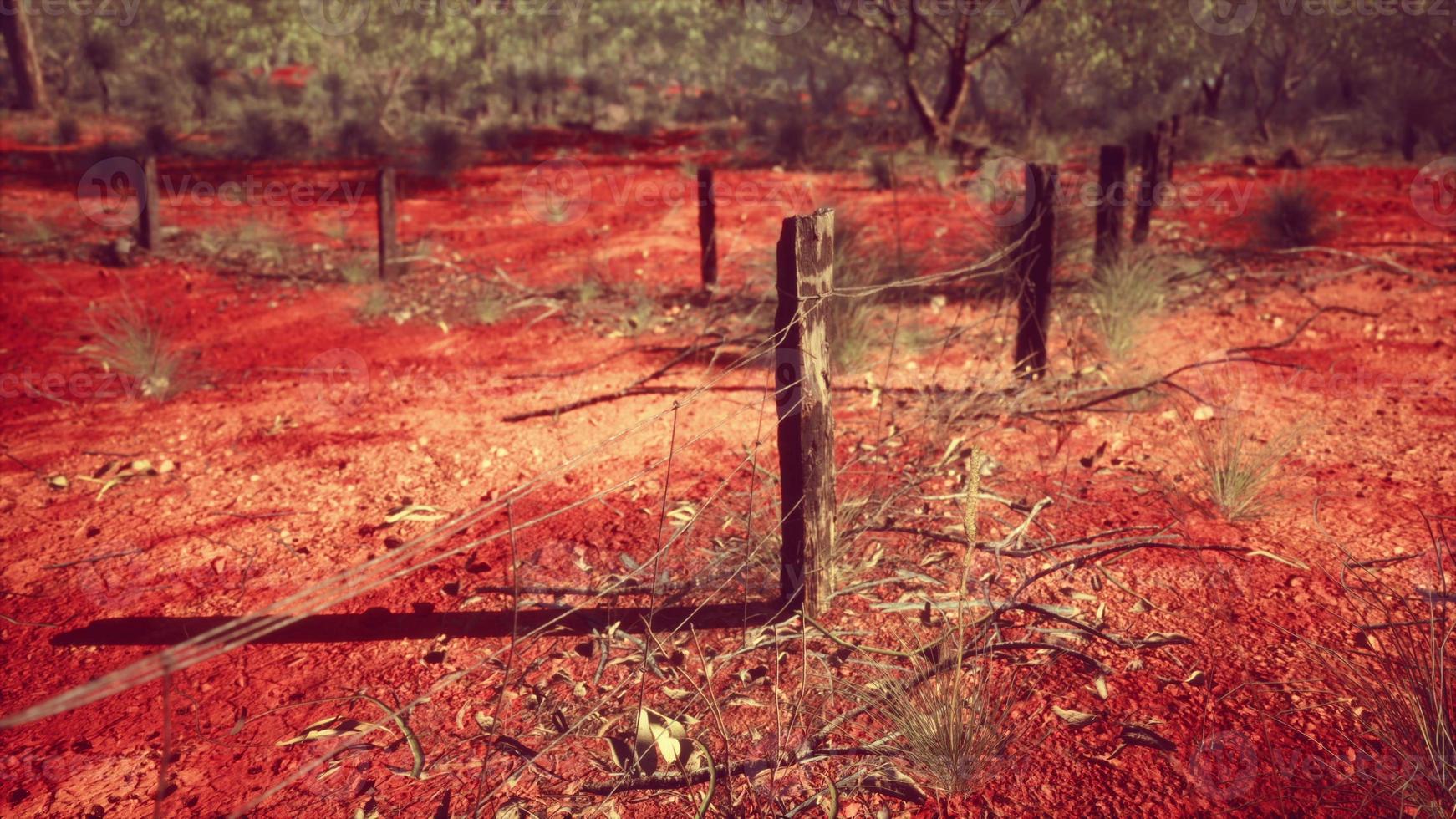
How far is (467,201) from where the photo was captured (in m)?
12.8

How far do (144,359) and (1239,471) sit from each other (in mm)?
6265

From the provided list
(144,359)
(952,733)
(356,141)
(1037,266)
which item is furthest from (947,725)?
(356,141)

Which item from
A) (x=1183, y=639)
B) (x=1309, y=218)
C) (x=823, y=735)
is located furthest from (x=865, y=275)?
(x=1309, y=218)

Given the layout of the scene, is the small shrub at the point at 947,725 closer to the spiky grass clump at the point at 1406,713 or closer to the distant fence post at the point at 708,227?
the spiky grass clump at the point at 1406,713

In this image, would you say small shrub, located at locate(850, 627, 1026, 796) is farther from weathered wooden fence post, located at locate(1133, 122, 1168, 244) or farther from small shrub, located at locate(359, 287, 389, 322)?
small shrub, located at locate(359, 287, 389, 322)

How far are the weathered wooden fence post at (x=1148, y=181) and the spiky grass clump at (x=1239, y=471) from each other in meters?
3.54

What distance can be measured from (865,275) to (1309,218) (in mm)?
5292

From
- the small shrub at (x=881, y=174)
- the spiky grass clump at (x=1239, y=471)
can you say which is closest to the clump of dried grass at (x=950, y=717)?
the spiky grass clump at (x=1239, y=471)

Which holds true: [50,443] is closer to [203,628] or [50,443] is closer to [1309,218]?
[203,628]

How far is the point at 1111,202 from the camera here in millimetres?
5637

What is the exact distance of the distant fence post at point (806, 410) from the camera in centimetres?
254

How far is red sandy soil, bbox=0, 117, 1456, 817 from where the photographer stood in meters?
2.30

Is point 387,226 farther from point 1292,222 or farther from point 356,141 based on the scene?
point 356,141

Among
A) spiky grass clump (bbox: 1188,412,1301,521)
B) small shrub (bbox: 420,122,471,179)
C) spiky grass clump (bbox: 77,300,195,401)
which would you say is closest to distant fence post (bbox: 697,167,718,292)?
spiky grass clump (bbox: 77,300,195,401)
